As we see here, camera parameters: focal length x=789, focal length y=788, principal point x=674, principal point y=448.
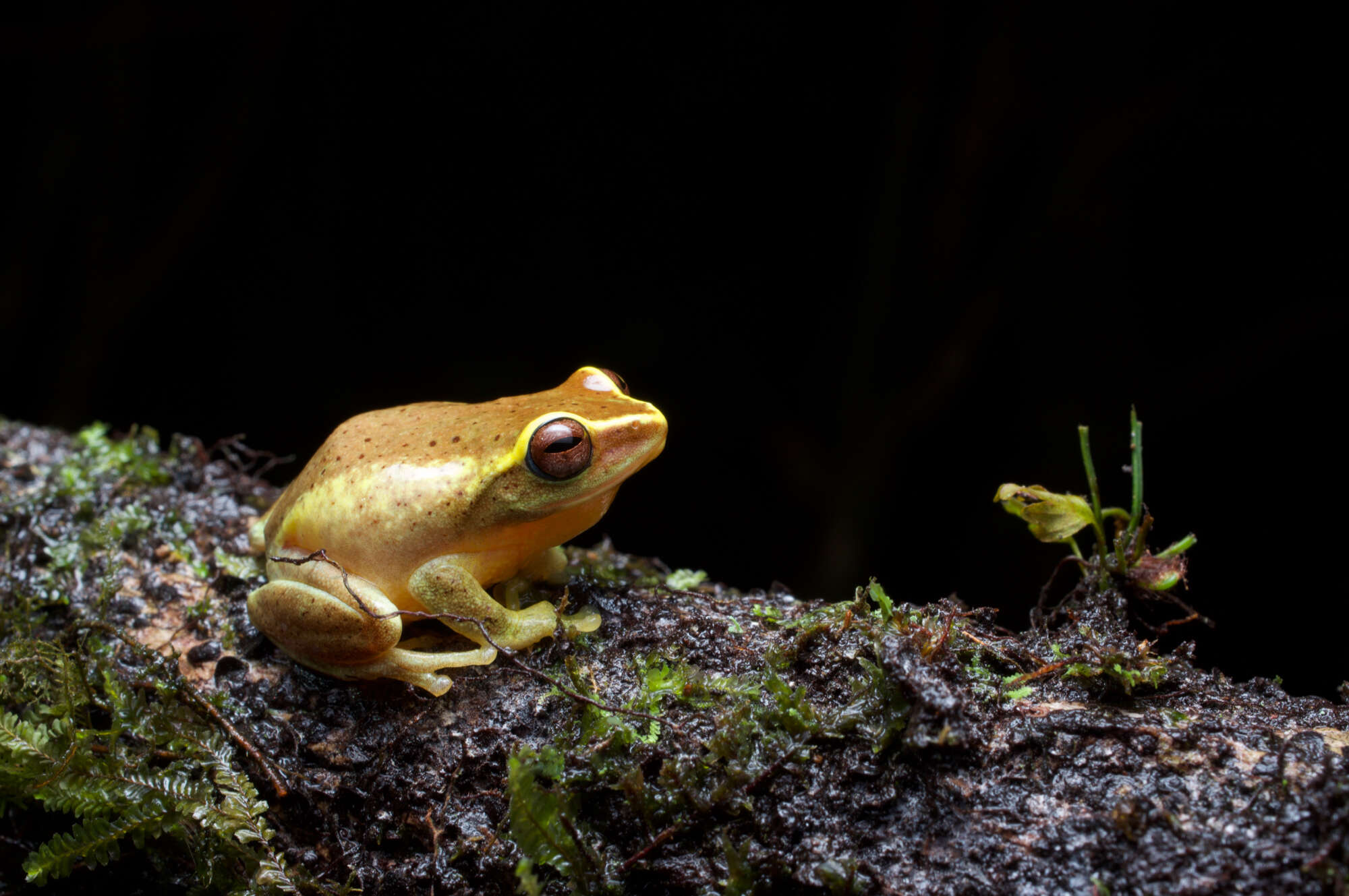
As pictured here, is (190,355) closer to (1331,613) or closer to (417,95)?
(417,95)

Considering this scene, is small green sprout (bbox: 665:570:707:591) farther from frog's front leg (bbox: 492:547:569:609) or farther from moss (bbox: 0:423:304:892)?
moss (bbox: 0:423:304:892)

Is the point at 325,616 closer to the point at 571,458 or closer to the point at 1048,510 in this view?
the point at 571,458

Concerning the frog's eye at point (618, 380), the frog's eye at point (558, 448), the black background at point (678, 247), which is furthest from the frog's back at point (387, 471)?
the black background at point (678, 247)

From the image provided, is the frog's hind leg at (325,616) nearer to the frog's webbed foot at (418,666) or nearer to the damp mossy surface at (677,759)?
the frog's webbed foot at (418,666)

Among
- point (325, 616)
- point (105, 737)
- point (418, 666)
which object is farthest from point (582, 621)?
point (105, 737)

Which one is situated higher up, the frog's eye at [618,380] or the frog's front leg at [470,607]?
the frog's eye at [618,380]

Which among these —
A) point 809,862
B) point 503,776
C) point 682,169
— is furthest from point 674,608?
point 682,169
